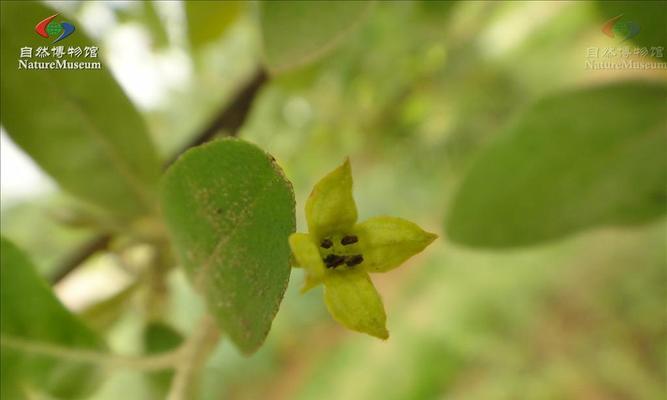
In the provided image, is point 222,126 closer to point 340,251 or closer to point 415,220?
point 340,251

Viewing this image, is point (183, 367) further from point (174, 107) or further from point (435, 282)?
point (435, 282)

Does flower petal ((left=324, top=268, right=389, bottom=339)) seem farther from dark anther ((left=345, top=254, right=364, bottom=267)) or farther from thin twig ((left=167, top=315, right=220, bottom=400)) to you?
thin twig ((left=167, top=315, right=220, bottom=400))

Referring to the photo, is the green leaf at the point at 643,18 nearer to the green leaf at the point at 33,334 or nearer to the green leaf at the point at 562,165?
the green leaf at the point at 562,165

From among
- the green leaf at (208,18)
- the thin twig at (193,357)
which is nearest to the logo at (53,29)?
the green leaf at (208,18)

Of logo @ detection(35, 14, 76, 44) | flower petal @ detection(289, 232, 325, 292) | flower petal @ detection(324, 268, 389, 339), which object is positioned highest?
logo @ detection(35, 14, 76, 44)

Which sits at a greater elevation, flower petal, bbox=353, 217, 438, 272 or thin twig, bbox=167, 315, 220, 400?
flower petal, bbox=353, 217, 438, 272

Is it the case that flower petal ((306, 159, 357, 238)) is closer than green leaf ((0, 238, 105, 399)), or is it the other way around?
flower petal ((306, 159, 357, 238))

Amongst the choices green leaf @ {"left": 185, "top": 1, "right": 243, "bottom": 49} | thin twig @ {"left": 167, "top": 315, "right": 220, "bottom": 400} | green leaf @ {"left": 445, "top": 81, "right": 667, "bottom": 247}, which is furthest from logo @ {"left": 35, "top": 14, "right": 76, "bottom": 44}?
green leaf @ {"left": 445, "top": 81, "right": 667, "bottom": 247}
